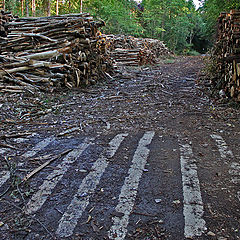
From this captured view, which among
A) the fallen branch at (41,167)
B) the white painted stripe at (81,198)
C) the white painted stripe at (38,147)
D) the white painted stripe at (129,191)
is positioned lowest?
the white painted stripe at (38,147)

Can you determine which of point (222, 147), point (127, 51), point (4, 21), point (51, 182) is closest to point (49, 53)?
point (4, 21)

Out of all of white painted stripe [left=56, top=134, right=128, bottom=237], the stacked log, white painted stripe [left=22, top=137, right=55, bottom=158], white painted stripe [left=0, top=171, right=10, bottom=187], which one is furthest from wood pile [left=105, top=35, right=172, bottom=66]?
white painted stripe [left=0, top=171, right=10, bottom=187]

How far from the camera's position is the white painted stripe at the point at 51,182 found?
2.35 meters

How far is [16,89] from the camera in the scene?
671 centimetres

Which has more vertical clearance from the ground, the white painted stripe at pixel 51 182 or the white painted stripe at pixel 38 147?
the white painted stripe at pixel 51 182

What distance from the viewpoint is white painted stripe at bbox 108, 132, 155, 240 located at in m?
2.03

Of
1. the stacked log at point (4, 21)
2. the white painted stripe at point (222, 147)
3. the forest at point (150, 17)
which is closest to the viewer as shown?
the white painted stripe at point (222, 147)

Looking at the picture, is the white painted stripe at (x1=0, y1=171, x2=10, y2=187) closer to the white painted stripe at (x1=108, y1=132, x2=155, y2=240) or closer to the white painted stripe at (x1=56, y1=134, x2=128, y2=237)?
the white painted stripe at (x1=56, y1=134, x2=128, y2=237)

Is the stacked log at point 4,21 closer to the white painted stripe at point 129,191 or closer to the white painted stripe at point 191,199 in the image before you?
the white painted stripe at point 129,191

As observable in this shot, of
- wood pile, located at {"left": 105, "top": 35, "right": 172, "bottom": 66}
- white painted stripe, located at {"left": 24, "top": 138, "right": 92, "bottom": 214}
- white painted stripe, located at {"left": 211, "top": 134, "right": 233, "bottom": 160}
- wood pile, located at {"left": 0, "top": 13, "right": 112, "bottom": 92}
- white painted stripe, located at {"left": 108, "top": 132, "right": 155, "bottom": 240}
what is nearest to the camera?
white painted stripe, located at {"left": 108, "top": 132, "right": 155, "bottom": 240}

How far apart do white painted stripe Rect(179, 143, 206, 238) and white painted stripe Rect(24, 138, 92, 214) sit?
1378 mm

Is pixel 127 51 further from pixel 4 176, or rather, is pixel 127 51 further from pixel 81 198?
pixel 81 198

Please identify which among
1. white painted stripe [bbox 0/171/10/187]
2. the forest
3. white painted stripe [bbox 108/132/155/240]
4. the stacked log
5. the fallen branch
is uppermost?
the forest

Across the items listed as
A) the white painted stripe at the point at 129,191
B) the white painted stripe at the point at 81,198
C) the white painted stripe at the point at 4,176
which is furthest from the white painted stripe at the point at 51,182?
the white painted stripe at the point at 129,191
